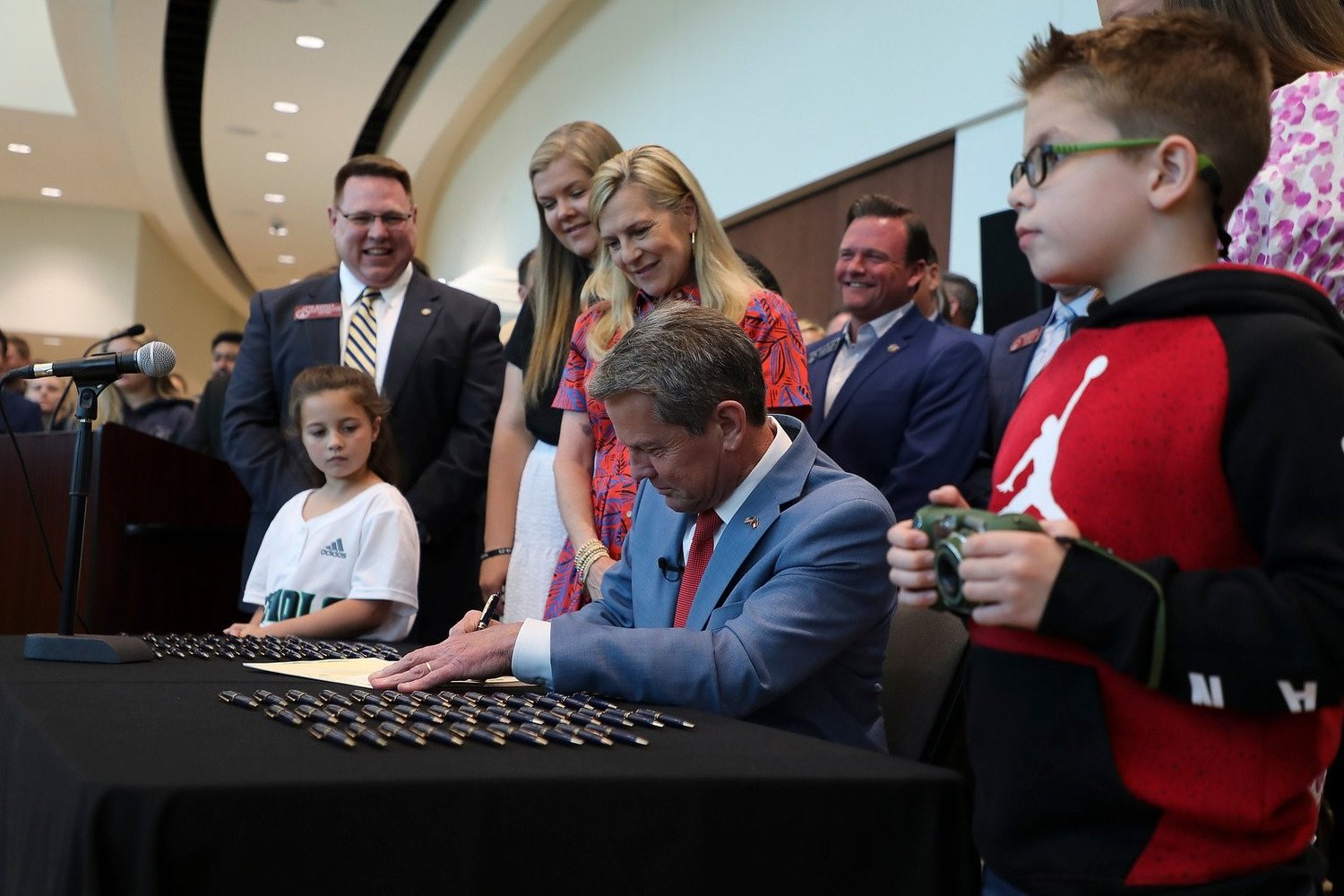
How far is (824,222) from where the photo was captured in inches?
229

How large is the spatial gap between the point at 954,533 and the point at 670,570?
2.81ft

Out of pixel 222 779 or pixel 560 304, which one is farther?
pixel 560 304

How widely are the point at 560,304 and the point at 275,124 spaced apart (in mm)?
9388

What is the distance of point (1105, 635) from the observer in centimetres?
102

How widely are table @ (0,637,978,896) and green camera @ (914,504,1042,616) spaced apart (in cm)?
21

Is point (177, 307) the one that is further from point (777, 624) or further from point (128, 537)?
point (777, 624)

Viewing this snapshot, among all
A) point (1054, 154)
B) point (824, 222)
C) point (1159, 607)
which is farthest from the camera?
point (824, 222)

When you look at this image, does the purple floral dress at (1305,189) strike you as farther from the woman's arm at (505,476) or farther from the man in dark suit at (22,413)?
the man in dark suit at (22,413)

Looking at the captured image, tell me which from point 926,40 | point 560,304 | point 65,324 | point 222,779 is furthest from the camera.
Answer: point 65,324

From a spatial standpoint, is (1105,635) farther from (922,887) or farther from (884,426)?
(884,426)

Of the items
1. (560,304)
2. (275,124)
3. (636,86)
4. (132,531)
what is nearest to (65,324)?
(275,124)

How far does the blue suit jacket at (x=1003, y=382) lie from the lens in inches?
114

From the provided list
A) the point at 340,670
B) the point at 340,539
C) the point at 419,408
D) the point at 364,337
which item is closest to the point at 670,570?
the point at 340,670

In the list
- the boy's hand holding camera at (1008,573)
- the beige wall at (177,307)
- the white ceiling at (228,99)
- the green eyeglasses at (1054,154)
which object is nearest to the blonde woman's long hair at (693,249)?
the green eyeglasses at (1054,154)
